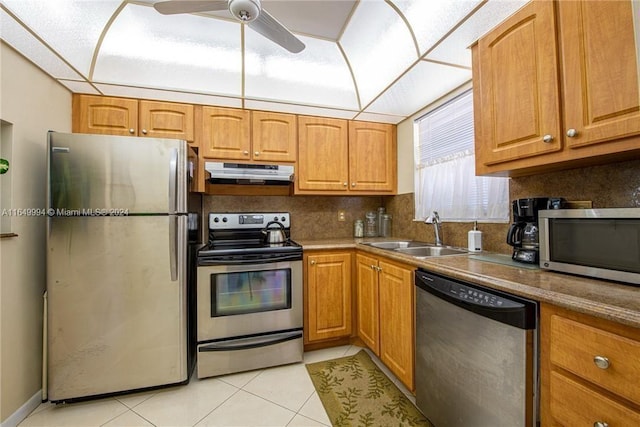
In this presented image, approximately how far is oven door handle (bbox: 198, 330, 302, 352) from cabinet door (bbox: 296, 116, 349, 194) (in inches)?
50.4

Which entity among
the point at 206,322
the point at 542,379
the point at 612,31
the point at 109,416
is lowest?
the point at 109,416

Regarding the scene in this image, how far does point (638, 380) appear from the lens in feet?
2.28

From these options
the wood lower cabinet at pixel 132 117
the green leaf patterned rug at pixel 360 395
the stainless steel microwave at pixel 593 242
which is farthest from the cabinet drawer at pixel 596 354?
the wood lower cabinet at pixel 132 117

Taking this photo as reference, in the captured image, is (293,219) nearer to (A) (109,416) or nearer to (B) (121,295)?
(B) (121,295)

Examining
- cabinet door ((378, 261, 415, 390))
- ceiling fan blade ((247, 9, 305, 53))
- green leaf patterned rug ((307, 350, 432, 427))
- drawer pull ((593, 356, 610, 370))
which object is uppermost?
ceiling fan blade ((247, 9, 305, 53))

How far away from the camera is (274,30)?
1.39 metres

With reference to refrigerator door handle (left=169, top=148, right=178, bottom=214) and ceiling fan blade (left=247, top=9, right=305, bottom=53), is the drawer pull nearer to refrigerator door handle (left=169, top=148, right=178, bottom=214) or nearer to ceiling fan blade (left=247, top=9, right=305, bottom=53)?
ceiling fan blade (left=247, top=9, right=305, bottom=53)

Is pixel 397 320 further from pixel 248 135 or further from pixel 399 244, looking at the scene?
pixel 248 135

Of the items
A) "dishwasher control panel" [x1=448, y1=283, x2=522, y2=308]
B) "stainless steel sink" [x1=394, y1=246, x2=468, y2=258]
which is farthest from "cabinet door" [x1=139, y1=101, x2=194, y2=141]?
"dishwasher control panel" [x1=448, y1=283, x2=522, y2=308]

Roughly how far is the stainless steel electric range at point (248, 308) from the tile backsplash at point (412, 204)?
72 centimetres

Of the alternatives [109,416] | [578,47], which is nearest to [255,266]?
[109,416]

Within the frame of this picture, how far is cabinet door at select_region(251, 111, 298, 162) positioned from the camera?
8.03ft

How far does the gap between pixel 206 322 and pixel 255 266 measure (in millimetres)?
527

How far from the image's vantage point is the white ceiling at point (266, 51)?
149 centimetres
